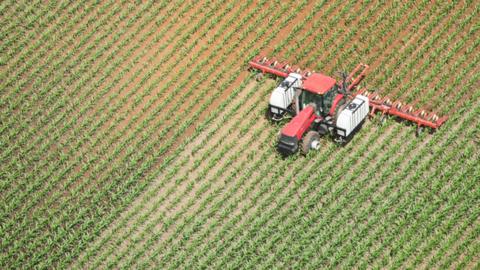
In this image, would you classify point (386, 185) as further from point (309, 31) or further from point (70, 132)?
point (70, 132)

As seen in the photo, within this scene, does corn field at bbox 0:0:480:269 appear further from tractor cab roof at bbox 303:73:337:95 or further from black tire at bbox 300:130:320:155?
tractor cab roof at bbox 303:73:337:95

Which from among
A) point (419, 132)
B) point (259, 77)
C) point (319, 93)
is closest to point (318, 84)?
point (319, 93)

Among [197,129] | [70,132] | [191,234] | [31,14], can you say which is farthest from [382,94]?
[31,14]

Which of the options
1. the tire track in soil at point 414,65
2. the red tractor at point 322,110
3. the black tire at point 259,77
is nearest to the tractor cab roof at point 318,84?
the red tractor at point 322,110

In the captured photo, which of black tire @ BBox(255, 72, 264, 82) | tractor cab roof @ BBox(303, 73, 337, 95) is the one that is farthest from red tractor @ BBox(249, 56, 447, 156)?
black tire @ BBox(255, 72, 264, 82)

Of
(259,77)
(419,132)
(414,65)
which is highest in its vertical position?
(414,65)

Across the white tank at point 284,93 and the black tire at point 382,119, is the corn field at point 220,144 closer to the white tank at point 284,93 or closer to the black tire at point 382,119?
the black tire at point 382,119

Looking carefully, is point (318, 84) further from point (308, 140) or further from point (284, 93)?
point (308, 140)
